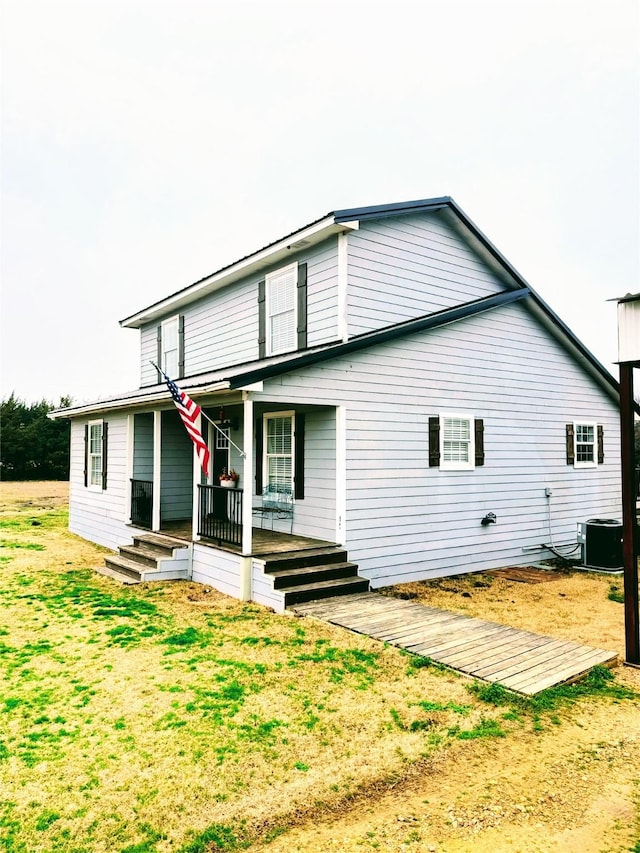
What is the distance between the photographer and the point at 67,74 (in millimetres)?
20859

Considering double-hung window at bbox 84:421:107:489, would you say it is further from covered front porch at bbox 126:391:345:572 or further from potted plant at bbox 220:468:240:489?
potted plant at bbox 220:468:240:489

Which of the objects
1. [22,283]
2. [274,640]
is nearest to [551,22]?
[274,640]

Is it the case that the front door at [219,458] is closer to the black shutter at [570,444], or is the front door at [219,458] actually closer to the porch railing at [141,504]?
the porch railing at [141,504]

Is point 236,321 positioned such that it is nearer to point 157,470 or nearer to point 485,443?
point 157,470

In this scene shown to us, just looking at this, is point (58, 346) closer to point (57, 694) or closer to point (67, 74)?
point (67, 74)

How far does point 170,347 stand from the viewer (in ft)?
50.5

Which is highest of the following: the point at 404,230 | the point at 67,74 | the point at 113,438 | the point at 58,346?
the point at 67,74

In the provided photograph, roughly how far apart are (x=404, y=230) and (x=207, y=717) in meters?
8.73

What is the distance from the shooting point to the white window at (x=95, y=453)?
14430 mm

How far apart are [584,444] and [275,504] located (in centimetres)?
758

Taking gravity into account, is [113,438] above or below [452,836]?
above

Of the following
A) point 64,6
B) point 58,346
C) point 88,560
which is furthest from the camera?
point 58,346

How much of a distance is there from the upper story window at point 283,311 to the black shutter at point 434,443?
269 cm

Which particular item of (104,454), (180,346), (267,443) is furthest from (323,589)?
(180,346)
